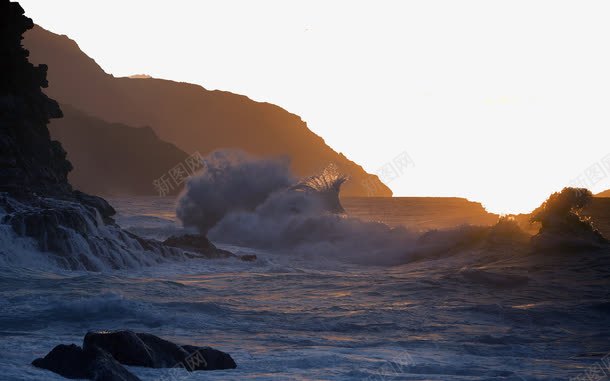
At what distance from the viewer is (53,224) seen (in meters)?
20.4

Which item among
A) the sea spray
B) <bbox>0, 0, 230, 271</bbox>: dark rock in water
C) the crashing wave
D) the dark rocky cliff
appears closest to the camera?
the crashing wave

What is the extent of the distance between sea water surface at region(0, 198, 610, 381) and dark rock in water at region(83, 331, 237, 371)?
0.21 meters

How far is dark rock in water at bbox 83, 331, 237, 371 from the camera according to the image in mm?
9422

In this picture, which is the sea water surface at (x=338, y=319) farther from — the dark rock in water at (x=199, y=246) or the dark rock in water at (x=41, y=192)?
the dark rock in water at (x=199, y=246)

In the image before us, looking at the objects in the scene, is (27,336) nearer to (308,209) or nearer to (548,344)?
(548,344)

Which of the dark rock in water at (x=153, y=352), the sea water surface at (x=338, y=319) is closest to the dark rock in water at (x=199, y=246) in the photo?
the sea water surface at (x=338, y=319)

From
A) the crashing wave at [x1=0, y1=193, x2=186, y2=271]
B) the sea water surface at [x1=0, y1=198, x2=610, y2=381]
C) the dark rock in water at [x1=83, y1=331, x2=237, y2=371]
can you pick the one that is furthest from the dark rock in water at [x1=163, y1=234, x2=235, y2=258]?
the dark rock in water at [x1=83, y1=331, x2=237, y2=371]

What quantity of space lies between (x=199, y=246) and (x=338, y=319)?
44.1ft

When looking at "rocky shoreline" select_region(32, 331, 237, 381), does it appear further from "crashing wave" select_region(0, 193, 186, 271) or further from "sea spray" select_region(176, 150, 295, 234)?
"sea spray" select_region(176, 150, 295, 234)

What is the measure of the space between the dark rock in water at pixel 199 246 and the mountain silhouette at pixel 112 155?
12106 cm

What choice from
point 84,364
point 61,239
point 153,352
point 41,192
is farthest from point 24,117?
point 84,364

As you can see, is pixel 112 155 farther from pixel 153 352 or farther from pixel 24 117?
pixel 153 352

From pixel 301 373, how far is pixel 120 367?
2465 millimetres

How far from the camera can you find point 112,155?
15375cm
